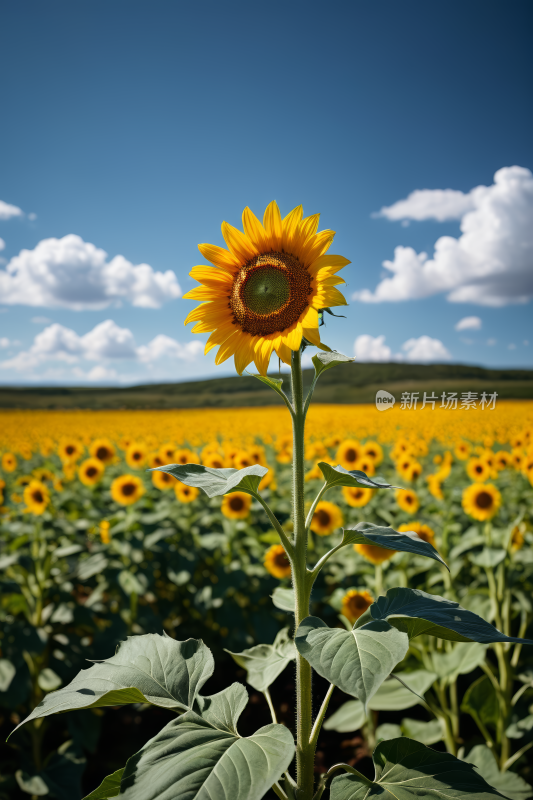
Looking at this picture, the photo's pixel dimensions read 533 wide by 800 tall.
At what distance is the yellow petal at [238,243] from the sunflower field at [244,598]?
1.80 meters

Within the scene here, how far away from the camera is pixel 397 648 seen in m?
0.92

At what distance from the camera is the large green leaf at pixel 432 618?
979mm

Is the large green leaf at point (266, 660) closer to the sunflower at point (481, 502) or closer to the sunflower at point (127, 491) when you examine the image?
the sunflower at point (481, 502)

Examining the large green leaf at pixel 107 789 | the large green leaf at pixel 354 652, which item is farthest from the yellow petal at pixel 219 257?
the large green leaf at pixel 107 789

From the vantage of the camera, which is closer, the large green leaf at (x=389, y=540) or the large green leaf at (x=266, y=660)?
the large green leaf at (x=389, y=540)

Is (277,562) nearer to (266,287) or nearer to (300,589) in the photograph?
(300,589)

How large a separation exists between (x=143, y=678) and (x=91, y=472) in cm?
431

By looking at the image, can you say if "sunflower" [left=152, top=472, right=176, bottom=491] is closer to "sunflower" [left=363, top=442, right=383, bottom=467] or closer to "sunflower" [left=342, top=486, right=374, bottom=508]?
"sunflower" [left=342, top=486, right=374, bottom=508]

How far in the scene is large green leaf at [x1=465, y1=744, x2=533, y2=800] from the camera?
217 cm

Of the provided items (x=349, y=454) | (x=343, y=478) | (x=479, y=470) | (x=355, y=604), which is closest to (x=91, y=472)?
(x=349, y=454)

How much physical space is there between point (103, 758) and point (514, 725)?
2712 mm

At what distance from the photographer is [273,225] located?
1.38m

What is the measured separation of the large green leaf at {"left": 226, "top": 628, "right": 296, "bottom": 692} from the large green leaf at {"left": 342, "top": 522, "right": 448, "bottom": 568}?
0.40m

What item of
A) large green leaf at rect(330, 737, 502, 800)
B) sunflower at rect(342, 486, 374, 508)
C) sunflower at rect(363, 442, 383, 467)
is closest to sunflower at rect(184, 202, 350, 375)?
large green leaf at rect(330, 737, 502, 800)
